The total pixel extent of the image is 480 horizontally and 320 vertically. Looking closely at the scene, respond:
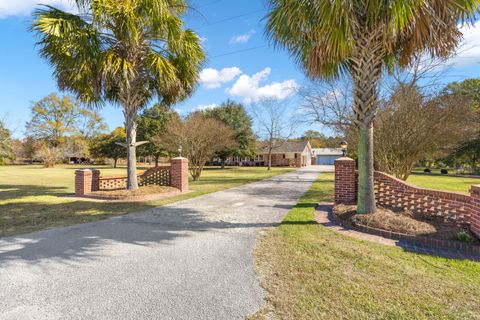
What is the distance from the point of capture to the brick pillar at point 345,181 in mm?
6922

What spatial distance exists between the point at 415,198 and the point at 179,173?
794 centimetres

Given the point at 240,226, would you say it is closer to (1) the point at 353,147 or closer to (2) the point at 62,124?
(1) the point at 353,147

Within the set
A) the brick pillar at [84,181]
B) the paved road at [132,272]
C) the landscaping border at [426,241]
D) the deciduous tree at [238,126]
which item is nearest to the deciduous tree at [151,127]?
the deciduous tree at [238,126]

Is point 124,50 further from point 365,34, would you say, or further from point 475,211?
point 475,211

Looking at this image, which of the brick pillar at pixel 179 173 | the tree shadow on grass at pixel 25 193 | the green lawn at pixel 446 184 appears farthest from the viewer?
the green lawn at pixel 446 184

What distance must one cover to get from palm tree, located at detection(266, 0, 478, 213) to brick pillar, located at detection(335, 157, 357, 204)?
1.68 metres

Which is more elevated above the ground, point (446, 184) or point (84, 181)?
point (84, 181)

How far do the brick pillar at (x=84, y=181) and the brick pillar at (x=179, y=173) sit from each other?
2927 mm

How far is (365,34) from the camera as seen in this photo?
15.9ft

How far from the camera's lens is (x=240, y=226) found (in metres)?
5.20

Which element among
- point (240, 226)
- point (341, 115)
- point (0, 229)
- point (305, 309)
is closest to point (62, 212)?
point (0, 229)

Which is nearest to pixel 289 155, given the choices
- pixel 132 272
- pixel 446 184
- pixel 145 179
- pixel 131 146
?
pixel 446 184

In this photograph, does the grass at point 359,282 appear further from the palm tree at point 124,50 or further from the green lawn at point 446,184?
the green lawn at point 446,184

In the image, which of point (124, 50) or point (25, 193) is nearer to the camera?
point (124, 50)
